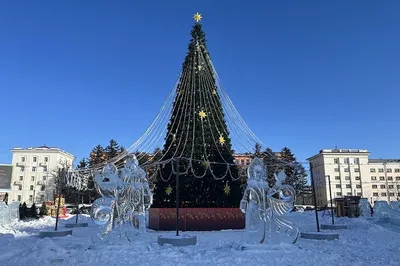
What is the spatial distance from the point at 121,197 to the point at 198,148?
247 inches

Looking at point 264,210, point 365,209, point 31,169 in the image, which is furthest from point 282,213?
point 31,169

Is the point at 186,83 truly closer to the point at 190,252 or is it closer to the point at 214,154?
the point at 214,154

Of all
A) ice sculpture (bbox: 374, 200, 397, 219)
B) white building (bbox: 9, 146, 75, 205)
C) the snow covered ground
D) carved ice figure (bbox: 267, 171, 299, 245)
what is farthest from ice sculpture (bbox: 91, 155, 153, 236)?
white building (bbox: 9, 146, 75, 205)

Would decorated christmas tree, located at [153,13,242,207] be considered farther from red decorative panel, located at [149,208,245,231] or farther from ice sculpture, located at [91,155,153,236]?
ice sculpture, located at [91,155,153,236]

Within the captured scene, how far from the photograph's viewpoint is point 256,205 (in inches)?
332

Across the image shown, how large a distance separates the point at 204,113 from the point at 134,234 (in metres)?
7.72

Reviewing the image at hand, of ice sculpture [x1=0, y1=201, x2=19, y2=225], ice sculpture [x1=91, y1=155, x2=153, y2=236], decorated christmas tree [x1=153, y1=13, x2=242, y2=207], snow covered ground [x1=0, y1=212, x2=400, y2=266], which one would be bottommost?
snow covered ground [x1=0, y1=212, x2=400, y2=266]

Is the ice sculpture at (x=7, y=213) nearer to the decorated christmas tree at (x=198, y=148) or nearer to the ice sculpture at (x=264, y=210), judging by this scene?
the decorated christmas tree at (x=198, y=148)

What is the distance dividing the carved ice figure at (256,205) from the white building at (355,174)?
214 ft

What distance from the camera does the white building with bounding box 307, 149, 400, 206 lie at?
68938 millimetres

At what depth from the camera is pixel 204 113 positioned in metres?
15.3

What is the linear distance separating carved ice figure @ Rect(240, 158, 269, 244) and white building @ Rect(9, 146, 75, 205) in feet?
218

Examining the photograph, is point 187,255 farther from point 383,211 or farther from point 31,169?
point 31,169

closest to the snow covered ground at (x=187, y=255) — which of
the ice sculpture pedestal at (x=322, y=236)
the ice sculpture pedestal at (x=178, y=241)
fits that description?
the ice sculpture pedestal at (x=178, y=241)
